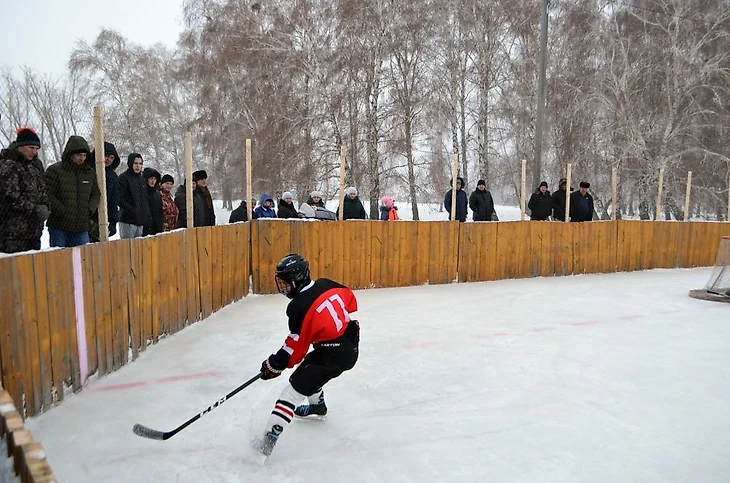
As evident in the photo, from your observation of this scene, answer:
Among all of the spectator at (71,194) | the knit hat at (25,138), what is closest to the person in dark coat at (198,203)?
the spectator at (71,194)

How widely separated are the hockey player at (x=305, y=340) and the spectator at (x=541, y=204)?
8.96m

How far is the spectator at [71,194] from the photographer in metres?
5.16

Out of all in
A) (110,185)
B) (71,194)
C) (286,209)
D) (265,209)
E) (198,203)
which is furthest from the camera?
(286,209)

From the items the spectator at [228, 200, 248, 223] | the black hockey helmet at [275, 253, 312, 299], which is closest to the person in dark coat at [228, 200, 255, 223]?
the spectator at [228, 200, 248, 223]

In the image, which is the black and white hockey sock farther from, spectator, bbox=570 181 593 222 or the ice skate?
spectator, bbox=570 181 593 222

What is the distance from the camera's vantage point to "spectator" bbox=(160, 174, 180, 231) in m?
7.32

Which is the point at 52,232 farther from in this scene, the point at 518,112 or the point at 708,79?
the point at 708,79

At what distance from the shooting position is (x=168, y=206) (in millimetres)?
7410

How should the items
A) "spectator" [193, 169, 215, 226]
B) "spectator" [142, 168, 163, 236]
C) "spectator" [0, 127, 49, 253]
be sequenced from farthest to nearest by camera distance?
1. "spectator" [193, 169, 215, 226]
2. "spectator" [142, 168, 163, 236]
3. "spectator" [0, 127, 49, 253]

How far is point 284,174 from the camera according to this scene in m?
18.7

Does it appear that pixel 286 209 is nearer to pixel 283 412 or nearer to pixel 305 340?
pixel 305 340

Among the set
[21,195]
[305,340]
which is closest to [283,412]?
[305,340]

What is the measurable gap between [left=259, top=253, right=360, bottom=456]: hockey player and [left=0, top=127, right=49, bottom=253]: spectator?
2763 mm

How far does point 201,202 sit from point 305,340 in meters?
5.06
